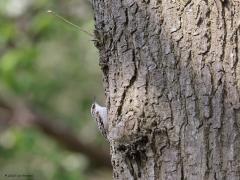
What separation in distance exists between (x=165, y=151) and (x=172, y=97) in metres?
0.15

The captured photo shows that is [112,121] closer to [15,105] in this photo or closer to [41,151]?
[41,151]

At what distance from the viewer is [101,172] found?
803 centimetres

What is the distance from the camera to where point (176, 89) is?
173 centimetres

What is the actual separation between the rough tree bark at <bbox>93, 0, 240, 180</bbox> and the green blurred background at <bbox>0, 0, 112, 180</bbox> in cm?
275

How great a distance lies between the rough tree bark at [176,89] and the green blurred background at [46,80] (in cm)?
275

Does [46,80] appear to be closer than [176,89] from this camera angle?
No

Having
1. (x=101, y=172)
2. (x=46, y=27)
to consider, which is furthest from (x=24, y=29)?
(x=101, y=172)

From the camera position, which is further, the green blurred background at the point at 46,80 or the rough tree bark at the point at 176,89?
the green blurred background at the point at 46,80

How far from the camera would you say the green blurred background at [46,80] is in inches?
229

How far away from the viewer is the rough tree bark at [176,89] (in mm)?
1692

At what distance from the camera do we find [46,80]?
7.46 meters

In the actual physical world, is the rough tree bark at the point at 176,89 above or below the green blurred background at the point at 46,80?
below

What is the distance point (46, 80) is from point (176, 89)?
5816mm

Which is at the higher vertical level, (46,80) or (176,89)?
(46,80)
